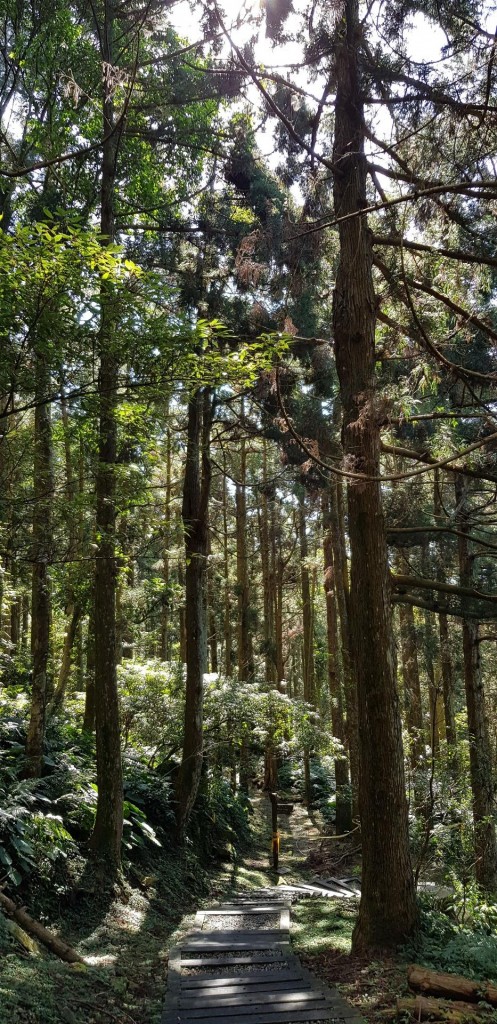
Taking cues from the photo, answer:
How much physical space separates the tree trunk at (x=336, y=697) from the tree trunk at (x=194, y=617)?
4069mm

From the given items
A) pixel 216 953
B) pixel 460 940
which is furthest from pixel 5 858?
pixel 460 940

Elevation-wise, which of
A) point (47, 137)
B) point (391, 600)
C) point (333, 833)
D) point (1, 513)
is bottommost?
point (333, 833)

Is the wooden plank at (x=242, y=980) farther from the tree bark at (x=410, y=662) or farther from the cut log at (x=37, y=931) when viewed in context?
the tree bark at (x=410, y=662)

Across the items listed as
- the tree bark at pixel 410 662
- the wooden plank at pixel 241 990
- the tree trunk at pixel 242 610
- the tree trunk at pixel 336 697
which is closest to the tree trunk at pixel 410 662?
the tree bark at pixel 410 662

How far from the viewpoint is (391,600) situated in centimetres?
698

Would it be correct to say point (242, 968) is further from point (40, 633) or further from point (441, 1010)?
point (40, 633)

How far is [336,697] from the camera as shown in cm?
1884

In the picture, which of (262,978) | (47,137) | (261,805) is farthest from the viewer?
(261,805)

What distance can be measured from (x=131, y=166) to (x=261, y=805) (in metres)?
18.6

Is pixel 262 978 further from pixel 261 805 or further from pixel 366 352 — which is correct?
pixel 261 805

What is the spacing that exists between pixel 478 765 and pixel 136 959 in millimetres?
6647

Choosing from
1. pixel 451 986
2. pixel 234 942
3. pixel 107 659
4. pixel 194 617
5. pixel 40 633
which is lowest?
pixel 234 942

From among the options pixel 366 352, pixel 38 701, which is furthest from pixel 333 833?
pixel 366 352

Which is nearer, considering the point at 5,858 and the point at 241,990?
the point at 241,990
